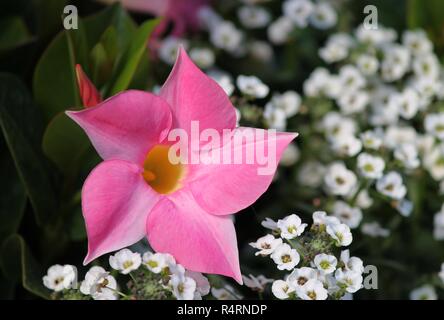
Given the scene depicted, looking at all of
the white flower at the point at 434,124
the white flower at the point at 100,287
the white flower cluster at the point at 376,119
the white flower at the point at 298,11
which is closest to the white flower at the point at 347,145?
the white flower cluster at the point at 376,119

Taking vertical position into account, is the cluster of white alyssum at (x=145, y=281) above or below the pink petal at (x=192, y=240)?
below

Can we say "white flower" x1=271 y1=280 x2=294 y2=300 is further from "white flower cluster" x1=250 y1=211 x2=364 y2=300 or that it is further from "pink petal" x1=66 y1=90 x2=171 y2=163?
"pink petal" x1=66 y1=90 x2=171 y2=163

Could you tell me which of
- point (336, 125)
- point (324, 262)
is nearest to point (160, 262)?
point (324, 262)

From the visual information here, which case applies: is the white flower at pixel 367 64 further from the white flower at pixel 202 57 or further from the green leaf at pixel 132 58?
the green leaf at pixel 132 58

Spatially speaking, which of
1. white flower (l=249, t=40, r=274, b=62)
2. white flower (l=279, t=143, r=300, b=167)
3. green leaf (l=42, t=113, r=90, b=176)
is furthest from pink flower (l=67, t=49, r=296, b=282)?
white flower (l=249, t=40, r=274, b=62)

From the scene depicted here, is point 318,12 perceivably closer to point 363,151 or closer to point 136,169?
point 363,151
